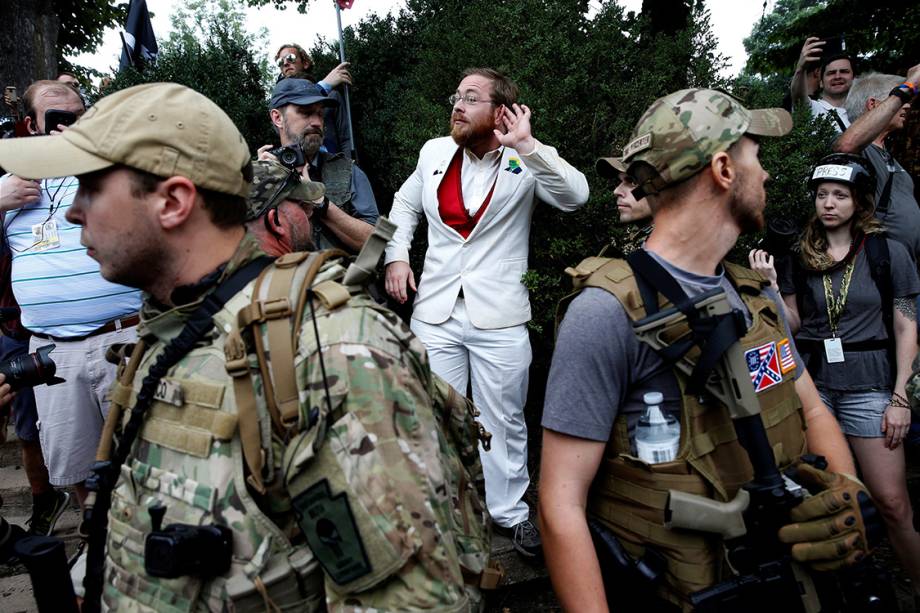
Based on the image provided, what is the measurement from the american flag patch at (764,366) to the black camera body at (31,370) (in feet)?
7.52

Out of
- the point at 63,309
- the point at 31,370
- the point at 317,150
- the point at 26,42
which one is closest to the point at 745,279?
the point at 31,370

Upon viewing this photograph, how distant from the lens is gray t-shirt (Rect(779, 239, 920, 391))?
11.5 feet

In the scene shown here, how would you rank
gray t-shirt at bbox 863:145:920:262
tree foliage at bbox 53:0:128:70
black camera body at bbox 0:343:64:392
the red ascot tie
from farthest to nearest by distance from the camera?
tree foliage at bbox 53:0:128:70, gray t-shirt at bbox 863:145:920:262, the red ascot tie, black camera body at bbox 0:343:64:392

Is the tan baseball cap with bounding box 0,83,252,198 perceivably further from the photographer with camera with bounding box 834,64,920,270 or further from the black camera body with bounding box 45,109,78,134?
the photographer with camera with bounding box 834,64,920,270

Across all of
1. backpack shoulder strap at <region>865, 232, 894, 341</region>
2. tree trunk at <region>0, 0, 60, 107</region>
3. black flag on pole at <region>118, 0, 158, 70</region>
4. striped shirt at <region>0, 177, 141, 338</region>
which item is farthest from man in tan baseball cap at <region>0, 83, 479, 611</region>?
tree trunk at <region>0, 0, 60, 107</region>

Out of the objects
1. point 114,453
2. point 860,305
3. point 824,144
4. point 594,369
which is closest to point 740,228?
point 594,369

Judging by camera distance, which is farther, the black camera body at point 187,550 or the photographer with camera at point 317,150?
the photographer with camera at point 317,150

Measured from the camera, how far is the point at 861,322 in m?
3.56

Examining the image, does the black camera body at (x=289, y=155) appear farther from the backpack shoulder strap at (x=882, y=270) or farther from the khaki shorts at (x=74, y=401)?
Result: the backpack shoulder strap at (x=882, y=270)

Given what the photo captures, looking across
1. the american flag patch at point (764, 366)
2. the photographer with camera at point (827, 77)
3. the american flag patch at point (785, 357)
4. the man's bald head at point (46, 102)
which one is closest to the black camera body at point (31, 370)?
the man's bald head at point (46, 102)

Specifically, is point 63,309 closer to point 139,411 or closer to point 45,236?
point 45,236

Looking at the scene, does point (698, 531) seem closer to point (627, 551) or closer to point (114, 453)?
point (627, 551)

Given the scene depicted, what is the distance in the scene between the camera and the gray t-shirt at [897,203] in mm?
4238

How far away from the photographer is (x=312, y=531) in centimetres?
125
